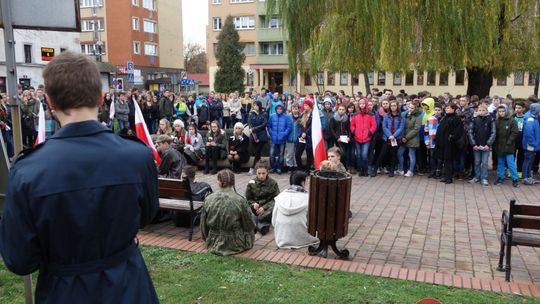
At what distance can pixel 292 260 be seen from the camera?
5.84 meters

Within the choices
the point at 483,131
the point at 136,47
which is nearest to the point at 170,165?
the point at 483,131

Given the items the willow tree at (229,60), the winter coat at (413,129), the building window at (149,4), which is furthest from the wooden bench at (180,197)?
the building window at (149,4)

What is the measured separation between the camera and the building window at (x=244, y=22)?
6169 cm

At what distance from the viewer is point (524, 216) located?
5.30 metres

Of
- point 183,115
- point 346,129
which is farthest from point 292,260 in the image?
point 183,115

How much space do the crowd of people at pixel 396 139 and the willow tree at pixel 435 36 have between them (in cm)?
259

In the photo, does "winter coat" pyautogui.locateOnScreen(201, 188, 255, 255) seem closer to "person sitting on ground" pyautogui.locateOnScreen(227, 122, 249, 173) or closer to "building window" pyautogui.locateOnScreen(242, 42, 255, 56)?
"person sitting on ground" pyautogui.locateOnScreen(227, 122, 249, 173)

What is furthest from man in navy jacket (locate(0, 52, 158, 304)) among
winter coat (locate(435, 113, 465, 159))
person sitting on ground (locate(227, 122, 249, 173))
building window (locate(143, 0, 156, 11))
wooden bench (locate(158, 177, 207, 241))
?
building window (locate(143, 0, 156, 11))

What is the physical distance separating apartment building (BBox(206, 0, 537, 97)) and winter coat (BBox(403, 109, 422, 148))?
37424 millimetres

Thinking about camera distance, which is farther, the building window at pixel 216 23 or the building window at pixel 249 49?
the building window at pixel 216 23

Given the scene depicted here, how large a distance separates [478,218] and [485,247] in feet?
5.48

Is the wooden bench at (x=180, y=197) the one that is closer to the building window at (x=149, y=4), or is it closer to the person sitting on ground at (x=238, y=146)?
the person sitting on ground at (x=238, y=146)

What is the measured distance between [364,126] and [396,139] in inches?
33.0

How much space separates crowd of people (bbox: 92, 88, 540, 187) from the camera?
11.0 m
